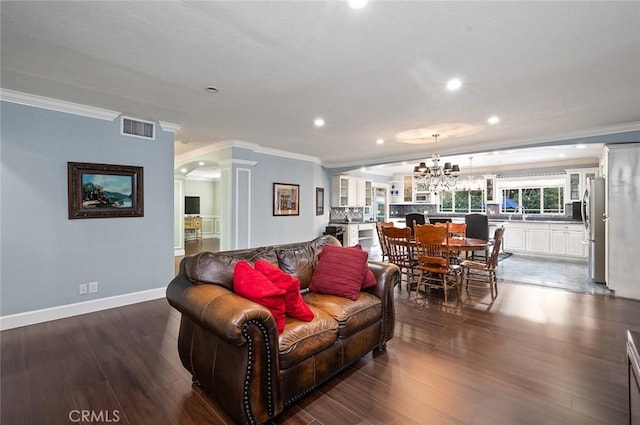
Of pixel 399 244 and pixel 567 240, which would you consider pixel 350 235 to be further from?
pixel 567 240

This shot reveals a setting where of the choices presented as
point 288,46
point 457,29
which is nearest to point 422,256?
point 457,29

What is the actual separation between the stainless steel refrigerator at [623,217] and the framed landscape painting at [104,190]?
6698 millimetres

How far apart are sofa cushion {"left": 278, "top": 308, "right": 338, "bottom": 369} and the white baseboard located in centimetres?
298

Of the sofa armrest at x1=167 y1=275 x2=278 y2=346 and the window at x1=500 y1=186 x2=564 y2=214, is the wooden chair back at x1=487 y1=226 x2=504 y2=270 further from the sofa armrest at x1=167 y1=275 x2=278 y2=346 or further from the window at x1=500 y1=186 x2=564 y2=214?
the window at x1=500 y1=186 x2=564 y2=214

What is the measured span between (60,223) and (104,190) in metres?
0.58

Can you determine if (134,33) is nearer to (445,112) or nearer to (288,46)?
(288,46)

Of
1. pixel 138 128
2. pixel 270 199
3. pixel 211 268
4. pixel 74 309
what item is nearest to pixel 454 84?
pixel 211 268

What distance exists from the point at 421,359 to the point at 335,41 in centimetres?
263

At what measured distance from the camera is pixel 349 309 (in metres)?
2.31

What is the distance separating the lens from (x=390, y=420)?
179 centimetres

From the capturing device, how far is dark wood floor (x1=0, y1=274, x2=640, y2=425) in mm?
1848

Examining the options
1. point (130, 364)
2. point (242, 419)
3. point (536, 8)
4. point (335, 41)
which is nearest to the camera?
point (242, 419)

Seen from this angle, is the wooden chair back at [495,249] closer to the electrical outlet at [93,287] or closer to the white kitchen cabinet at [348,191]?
the white kitchen cabinet at [348,191]

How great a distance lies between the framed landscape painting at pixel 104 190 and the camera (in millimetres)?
3468
